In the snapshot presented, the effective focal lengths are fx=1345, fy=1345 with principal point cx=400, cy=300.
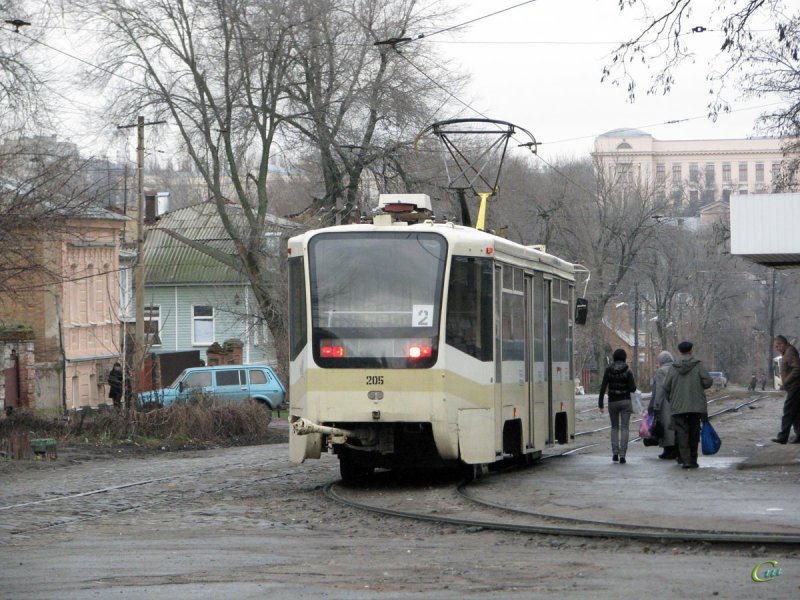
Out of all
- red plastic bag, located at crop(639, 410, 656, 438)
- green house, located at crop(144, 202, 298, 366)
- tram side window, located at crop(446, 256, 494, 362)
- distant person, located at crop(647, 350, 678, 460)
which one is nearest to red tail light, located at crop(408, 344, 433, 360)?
tram side window, located at crop(446, 256, 494, 362)

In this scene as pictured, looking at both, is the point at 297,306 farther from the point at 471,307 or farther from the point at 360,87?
the point at 360,87

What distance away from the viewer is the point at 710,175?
131m

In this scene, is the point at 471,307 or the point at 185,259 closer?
the point at 471,307

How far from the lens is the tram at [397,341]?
14727 millimetres

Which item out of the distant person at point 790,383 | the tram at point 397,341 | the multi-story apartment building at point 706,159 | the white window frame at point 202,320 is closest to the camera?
the tram at point 397,341

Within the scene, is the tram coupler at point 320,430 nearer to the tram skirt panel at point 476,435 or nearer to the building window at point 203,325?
the tram skirt panel at point 476,435

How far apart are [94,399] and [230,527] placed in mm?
35422

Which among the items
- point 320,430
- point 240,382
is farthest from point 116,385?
point 320,430

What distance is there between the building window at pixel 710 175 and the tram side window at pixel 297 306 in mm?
113845

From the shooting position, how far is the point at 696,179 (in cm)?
12312

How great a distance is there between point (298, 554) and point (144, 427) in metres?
16.5

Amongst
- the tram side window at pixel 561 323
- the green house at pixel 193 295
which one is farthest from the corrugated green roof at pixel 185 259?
the tram side window at pixel 561 323

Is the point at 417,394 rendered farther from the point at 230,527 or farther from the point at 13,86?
the point at 13,86

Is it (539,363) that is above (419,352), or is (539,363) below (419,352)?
below
